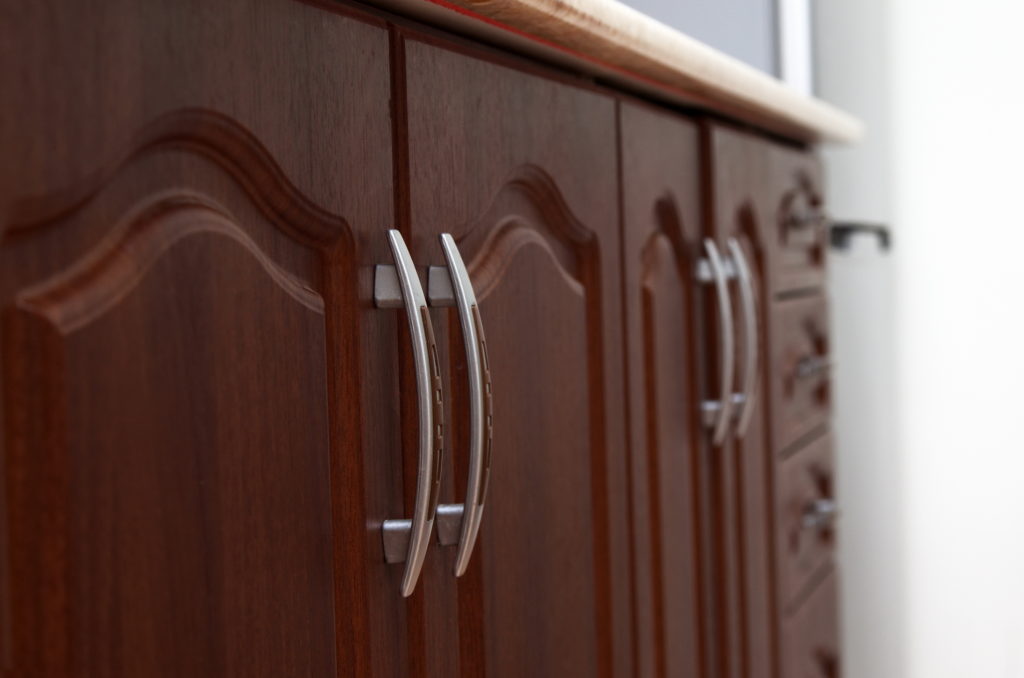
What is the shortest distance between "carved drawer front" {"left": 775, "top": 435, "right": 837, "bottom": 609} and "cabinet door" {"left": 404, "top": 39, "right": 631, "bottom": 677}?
1.56ft

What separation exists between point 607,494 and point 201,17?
1.72ft

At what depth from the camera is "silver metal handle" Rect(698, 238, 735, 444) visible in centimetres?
113

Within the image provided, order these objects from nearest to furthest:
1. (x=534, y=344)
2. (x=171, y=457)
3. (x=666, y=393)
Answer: (x=171, y=457)
(x=534, y=344)
(x=666, y=393)

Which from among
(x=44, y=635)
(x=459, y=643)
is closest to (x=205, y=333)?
(x=44, y=635)

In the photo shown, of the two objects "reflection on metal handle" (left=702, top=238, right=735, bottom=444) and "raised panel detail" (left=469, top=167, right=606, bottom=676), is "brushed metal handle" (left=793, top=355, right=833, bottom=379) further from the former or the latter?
"raised panel detail" (left=469, top=167, right=606, bottom=676)

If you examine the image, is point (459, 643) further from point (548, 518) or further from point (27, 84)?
point (27, 84)

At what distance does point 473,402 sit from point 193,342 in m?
0.20

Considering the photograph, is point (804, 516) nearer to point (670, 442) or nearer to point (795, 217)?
point (795, 217)

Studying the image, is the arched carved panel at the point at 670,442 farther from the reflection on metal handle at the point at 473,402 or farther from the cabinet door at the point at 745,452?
the reflection on metal handle at the point at 473,402

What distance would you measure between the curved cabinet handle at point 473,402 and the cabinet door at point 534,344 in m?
0.02

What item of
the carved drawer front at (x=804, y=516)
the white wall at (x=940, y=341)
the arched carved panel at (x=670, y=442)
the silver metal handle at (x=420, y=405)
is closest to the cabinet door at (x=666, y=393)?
the arched carved panel at (x=670, y=442)

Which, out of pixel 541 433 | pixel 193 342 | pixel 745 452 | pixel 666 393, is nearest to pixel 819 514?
pixel 745 452

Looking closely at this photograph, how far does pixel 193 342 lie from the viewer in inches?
20.7

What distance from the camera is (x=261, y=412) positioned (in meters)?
0.57
